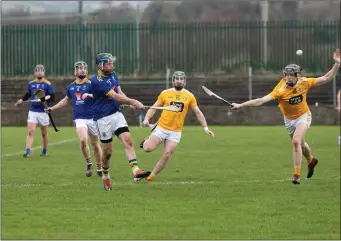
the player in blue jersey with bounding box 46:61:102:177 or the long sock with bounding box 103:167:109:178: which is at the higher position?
the player in blue jersey with bounding box 46:61:102:177

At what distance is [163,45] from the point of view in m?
45.1

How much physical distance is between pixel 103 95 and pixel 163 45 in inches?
1131

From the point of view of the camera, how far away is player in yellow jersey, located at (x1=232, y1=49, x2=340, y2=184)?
684 inches

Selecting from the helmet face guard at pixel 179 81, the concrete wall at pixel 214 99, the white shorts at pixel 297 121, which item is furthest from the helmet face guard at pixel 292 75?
the concrete wall at pixel 214 99

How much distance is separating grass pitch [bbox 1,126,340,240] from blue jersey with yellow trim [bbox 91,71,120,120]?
134cm

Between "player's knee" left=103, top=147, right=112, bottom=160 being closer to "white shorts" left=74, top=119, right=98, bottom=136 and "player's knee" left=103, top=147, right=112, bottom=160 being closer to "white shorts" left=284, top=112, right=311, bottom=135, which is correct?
"white shorts" left=74, top=119, right=98, bottom=136

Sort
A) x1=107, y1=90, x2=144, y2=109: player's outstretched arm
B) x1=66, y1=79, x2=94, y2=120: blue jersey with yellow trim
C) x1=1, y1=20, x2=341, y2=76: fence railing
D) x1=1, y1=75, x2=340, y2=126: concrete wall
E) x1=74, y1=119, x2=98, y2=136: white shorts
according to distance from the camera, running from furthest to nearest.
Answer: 1. x1=1, y1=20, x2=341, y2=76: fence railing
2. x1=1, y1=75, x2=340, y2=126: concrete wall
3. x1=66, y1=79, x2=94, y2=120: blue jersey with yellow trim
4. x1=74, y1=119, x2=98, y2=136: white shorts
5. x1=107, y1=90, x2=144, y2=109: player's outstretched arm

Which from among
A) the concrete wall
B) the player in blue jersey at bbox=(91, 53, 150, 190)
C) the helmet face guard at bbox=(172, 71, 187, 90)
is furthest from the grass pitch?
the concrete wall

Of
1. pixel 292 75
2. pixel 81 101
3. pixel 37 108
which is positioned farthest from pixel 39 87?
pixel 292 75

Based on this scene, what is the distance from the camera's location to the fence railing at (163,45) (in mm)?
44688

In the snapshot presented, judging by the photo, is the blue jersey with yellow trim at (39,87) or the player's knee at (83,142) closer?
the player's knee at (83,142)

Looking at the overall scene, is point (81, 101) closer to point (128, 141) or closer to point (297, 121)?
point (128, 141)

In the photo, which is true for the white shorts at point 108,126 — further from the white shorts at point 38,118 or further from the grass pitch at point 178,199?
the white shorts at point 38,118

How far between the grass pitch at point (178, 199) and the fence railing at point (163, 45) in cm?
1996
